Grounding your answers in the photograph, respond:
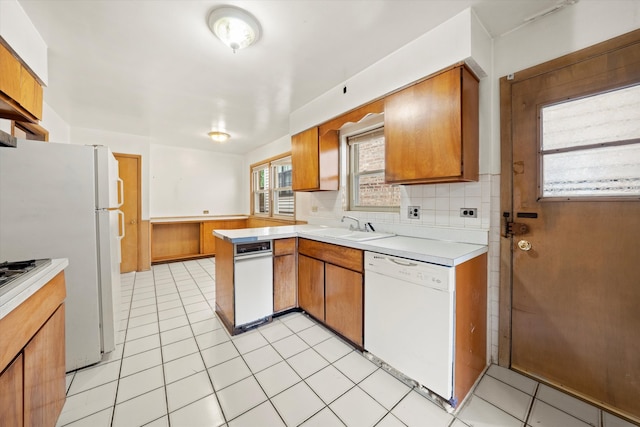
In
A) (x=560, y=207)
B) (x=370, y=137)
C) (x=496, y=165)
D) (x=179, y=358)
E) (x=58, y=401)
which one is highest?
(x=370, y=137)

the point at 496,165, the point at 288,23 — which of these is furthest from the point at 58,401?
the point at 496,165

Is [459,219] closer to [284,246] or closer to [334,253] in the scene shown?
[334,253]

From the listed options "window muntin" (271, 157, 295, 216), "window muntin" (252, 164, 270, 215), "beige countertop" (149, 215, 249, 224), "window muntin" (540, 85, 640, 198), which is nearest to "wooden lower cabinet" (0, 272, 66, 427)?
"window muntin" (540, 85, 640, 198)

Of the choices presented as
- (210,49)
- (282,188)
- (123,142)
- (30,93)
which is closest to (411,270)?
(210,49)

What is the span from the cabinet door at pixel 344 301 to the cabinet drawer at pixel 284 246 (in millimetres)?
522

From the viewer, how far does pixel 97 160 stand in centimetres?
183

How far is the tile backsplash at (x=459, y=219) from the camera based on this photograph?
1877 millimetres

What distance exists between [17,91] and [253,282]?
2109 mm

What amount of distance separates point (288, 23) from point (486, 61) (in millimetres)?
1471

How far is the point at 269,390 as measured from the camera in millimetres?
1640

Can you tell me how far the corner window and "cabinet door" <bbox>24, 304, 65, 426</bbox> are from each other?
3.53 m

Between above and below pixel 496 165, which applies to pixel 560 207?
below

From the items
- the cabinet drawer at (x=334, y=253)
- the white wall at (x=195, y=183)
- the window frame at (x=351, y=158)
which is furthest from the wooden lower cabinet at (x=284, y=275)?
the white wall at (x=195, y=183)

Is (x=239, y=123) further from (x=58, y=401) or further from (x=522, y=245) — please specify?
(x=522, y=245)
